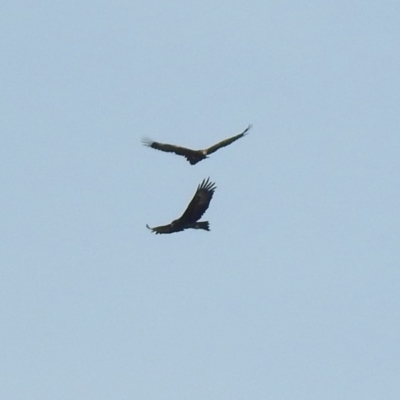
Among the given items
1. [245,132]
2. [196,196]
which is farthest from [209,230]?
[245,132]

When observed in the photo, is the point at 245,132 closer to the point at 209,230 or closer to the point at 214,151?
the point at 214,151

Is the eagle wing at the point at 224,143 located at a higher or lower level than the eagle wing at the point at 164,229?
higher

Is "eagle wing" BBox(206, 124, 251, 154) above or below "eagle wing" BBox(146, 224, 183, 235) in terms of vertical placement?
above

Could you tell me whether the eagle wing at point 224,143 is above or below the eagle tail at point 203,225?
above

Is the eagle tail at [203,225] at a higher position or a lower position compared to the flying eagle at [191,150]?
lower

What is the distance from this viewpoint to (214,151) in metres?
56.4

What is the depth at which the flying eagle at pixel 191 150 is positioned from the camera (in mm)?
56125

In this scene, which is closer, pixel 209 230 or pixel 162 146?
pixel 209 230

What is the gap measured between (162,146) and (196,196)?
4.24m

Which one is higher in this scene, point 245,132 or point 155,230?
point 245,132

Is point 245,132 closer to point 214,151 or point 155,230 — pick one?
point 214,151

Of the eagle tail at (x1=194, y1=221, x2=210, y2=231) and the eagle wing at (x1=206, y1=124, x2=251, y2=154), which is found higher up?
the eagle wing at (x1=206, y1=124, x2=251, y2=154)

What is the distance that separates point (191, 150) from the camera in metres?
56.0

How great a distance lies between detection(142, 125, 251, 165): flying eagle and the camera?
184 ft
